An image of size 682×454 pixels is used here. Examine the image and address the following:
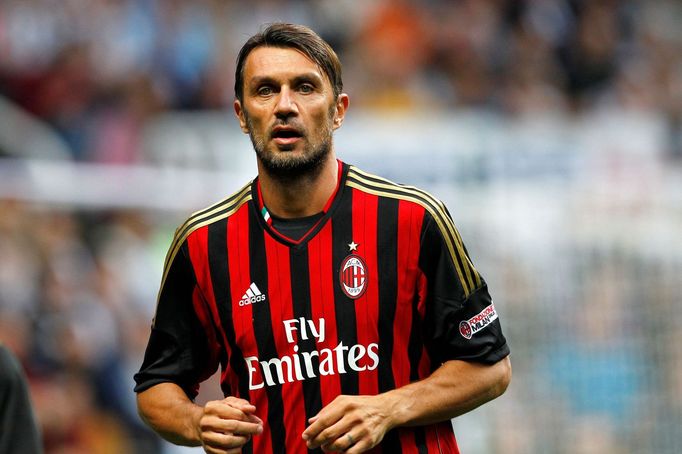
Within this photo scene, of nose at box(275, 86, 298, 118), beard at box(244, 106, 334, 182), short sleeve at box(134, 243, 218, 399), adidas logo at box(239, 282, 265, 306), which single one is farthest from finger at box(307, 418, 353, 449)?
nose at box(275, 86, 298, 118)

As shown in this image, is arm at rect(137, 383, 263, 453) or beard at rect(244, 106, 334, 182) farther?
beard at rect(244, 106, 334, 182)

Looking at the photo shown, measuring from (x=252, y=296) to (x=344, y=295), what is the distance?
32cm

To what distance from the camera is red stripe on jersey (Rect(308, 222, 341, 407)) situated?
4.36 meters

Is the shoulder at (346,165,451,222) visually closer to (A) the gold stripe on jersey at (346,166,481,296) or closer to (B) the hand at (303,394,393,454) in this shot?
(A) the gold stripe on jersey at (346,166,481,296)

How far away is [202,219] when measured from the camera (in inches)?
183

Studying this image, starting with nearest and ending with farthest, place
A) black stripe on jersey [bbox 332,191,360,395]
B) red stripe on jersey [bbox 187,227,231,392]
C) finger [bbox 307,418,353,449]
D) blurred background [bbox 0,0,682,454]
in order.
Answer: finger [bbox 307,418,353,449]
black stripe on jersey [bbox 332,191,360,395]
red stripe on jersey [bbox 187,227,231,392]
blurred background [bbox 0,0,682,454]

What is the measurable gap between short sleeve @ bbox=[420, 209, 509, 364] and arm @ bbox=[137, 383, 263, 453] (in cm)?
67

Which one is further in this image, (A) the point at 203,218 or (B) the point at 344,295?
(A) the point at 203,218

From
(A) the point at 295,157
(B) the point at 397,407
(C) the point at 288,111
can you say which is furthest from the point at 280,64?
(B) the point at 397,407

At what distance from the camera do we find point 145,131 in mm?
10594

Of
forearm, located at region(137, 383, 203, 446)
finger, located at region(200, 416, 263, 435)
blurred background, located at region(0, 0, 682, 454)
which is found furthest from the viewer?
blurred background, located at region(0, 0, 682, 454)

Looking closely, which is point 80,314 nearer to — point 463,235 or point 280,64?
point 463,235

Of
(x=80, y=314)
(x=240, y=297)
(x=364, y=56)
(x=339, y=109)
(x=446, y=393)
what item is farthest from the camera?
(x=364, y=56)

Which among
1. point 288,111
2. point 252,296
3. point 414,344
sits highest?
point 288,111
